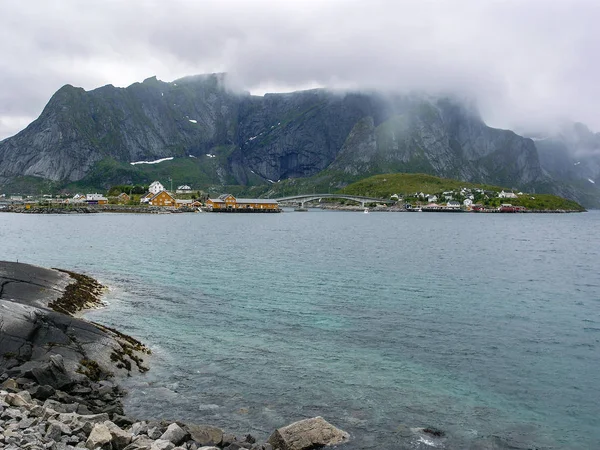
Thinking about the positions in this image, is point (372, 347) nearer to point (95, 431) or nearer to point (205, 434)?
point (205, 434)

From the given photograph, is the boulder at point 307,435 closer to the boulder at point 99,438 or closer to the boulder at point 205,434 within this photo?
the boulder at point 205,434

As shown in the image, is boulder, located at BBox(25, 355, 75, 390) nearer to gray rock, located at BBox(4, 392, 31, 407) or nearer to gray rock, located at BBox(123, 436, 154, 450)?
gray rock, located at BBox(4, 392, 31, 407)

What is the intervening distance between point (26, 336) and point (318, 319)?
20.0m

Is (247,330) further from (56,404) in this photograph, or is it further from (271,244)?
(271,244)

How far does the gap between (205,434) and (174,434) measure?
1.26m

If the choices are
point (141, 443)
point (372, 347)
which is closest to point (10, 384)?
point (141, 443)

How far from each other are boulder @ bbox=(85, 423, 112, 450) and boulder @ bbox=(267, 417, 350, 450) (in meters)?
5.78

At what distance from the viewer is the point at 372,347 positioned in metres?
30.1

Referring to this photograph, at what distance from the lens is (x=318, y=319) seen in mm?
36906

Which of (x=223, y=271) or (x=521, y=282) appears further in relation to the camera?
(x=223, y=271)

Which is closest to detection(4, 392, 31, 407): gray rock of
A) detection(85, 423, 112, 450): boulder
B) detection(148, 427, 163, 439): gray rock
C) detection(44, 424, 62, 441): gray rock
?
detection(44, 424, 62, 441): gray rock

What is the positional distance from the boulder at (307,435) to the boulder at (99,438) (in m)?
5.78

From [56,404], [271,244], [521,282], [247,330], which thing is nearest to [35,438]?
[56,404]

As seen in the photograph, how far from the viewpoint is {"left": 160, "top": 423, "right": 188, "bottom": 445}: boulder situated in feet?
55.1
